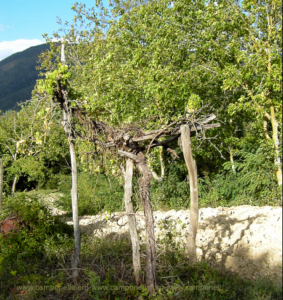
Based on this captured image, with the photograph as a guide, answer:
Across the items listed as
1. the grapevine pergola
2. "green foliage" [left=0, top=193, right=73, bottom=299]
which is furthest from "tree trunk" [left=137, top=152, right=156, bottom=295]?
"green foliage" [left=0, top=193, right=73, bottom=299]

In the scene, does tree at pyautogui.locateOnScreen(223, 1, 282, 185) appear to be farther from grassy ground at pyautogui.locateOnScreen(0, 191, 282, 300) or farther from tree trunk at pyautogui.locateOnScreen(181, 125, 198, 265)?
grassy ground at pyautogui.locateOnScreen(0, 191, 282, 300)

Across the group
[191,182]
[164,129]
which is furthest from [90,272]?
[164,129]

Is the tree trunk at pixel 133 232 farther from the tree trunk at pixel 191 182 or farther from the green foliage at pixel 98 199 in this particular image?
the green foliage at pixel 98 199

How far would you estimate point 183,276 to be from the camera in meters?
4.07

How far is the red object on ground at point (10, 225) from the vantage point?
569 centimetres

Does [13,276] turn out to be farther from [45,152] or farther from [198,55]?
[45,152]

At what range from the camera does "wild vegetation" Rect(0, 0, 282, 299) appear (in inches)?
155

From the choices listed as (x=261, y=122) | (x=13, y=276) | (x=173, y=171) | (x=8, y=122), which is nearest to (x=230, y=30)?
(x=261, y=122)

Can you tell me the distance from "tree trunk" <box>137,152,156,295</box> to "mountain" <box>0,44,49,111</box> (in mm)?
42219

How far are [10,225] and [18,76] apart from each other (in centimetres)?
5886

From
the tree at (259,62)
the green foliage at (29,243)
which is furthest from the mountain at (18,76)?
the tree at (259,62)

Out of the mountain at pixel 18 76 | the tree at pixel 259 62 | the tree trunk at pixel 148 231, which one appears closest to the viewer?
the tree trunk at pixel 148 231

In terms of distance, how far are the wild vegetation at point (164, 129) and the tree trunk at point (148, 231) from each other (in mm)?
138

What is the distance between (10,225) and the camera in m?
5.75
